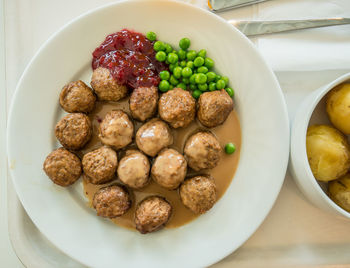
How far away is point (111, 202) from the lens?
6.75 feet

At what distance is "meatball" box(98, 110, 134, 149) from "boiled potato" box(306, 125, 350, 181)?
1345 mm

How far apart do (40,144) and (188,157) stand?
1227 mm

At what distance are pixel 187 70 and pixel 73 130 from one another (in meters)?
1.01

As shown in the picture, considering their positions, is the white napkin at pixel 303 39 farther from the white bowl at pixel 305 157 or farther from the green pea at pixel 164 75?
the green pea at pixel 164 75

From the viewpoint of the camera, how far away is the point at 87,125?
7.07 feet

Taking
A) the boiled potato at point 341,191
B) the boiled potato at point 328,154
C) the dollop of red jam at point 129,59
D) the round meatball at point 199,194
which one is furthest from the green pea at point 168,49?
the boiled potato at point 341,191

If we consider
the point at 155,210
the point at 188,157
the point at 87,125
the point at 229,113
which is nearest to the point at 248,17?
the point at 229,113

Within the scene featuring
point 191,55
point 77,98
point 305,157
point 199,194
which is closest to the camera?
point 305,157

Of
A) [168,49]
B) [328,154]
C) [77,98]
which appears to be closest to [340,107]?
[328,154]

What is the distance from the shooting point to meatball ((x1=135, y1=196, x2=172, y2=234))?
6.59 feet

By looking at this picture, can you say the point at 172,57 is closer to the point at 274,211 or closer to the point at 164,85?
the point at 164,85

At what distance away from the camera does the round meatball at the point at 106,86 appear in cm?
212

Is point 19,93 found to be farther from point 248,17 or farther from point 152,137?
point 248,17

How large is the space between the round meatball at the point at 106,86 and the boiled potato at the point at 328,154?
148cm
